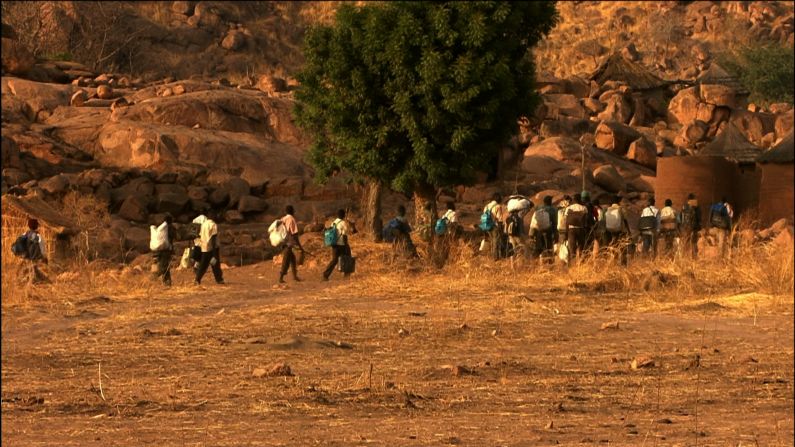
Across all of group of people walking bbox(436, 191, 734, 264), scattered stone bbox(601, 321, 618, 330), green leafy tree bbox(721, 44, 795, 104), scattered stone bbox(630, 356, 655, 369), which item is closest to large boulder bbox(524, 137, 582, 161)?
group of people walking bbox(436, 191, 734, 264)

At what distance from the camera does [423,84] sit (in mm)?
20656

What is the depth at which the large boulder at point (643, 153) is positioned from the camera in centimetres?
3391

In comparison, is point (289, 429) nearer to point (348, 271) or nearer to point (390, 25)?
point (348, 271)

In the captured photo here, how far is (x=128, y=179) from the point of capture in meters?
27.2

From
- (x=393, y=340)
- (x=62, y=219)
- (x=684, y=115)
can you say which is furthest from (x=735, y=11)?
(x=393, y=340)

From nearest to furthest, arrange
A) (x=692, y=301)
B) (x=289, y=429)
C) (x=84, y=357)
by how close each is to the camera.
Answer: (x=289, y=429)
(x=84, y=357)
(x=692, y=301)

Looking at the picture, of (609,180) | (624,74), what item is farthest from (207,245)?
(624,74)

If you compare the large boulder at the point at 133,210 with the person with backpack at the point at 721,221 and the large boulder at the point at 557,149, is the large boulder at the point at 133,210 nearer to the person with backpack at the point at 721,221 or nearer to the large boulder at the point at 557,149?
the large boulder at the point at 557,149

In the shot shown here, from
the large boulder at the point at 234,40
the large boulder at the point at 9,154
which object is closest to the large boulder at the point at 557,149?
the large boulder at the point at 9,154

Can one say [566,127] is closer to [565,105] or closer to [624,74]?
[565,105]

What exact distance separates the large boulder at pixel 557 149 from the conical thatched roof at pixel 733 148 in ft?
11.9

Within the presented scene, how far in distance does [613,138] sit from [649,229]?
15911 millimetres

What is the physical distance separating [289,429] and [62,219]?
14922mm

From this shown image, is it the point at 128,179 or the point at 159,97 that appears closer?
the point at 128,179
